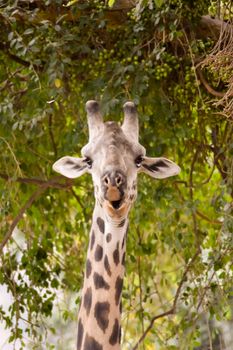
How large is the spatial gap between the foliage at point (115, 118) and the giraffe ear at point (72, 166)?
0.62 m

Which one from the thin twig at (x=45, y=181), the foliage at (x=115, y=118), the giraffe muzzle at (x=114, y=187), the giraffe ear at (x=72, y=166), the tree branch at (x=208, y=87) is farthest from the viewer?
the thin twig at (x=45, y=181)

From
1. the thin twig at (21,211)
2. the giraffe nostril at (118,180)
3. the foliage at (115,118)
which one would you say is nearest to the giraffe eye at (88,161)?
the giraffe nostril at (118,180)

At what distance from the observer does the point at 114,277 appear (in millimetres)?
3297

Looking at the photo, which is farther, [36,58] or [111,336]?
[36,58]

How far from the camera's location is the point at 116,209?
312 centimetres

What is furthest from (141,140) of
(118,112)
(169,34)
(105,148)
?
(105,148)

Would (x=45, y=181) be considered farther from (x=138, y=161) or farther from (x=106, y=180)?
(x=106, y=180)

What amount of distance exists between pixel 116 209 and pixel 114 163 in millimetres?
137

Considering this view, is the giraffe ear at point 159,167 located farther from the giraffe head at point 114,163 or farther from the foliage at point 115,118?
the foliage at point 115,118

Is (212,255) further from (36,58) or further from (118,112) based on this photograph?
(36,58)

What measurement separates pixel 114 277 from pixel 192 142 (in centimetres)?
151

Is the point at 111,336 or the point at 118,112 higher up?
the point at 118,112

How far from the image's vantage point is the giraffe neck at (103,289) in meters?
3.26

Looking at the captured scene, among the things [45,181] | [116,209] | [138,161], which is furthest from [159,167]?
[45,181]
